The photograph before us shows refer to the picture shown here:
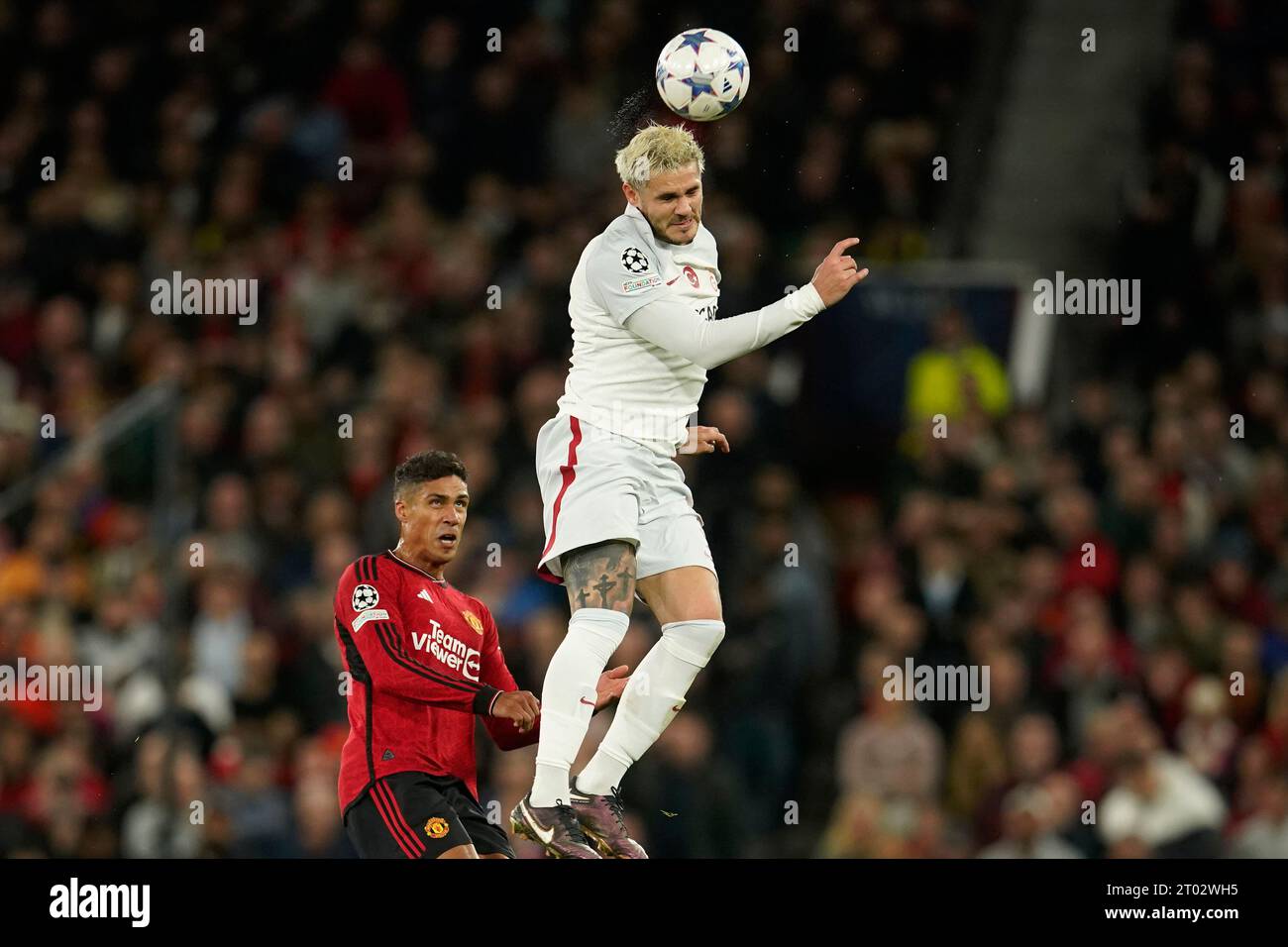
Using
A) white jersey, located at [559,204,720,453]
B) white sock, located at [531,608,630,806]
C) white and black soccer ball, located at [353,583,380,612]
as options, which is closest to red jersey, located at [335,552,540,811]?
white and black soccer ball, located at [353,583,380,612]

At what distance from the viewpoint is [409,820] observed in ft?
25.0

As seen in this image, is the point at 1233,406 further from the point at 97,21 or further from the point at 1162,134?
the point at 97,21

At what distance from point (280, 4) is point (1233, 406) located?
7.28 metres

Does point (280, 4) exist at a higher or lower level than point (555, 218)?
higher

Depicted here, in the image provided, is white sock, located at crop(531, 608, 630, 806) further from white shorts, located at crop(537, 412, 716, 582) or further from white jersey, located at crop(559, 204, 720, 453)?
white jersey, located at crop(559, 204, 720, 453)

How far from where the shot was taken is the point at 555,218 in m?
14.6

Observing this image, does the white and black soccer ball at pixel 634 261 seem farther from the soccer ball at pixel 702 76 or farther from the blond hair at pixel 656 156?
the soccer ball at pixel 702 76

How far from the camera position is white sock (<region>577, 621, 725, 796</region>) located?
26.0 feet

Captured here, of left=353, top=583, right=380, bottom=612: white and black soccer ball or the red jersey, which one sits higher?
left=353, top=583, right=380, bottom=612: white and black soccer ball

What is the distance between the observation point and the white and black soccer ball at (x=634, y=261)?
7.84 metres

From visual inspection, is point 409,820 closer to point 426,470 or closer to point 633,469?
point 426,470

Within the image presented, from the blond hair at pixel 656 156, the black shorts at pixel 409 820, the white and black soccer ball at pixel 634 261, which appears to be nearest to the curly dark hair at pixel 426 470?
the white and black soccer ball at pixel 634 261

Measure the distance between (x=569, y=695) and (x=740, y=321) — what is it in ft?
4.60
